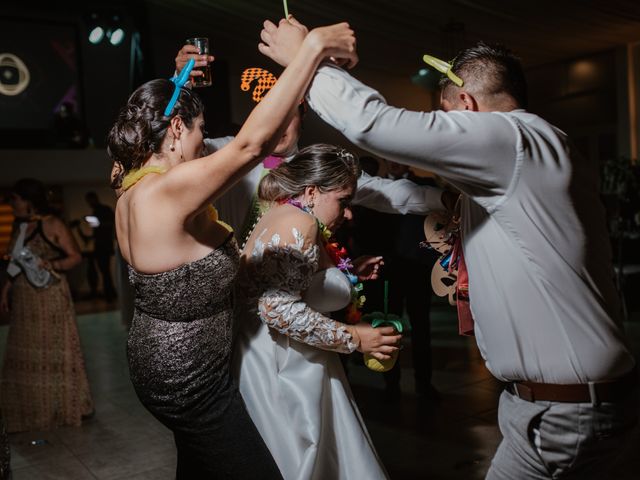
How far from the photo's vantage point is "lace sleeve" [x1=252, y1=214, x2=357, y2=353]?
163 cm

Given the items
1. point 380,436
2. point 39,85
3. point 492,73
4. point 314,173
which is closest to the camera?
point 492,73

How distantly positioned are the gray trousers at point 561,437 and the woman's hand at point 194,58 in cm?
127

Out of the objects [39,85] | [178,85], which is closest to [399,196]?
[178,85]

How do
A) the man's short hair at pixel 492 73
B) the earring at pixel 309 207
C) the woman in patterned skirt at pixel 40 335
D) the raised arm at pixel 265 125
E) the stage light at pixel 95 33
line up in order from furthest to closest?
1. the stage light at pixel 95 33
2. the woman in patterned skirt at pixel 40 335
3. the earring at pixel 309 207
4. the man's short hair at pixel 492 73
5. the raised arm at pixel 265 125

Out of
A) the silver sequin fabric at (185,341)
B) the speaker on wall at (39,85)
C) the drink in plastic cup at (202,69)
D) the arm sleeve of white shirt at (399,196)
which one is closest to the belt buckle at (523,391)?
the silver sequin fabric at (185,341)

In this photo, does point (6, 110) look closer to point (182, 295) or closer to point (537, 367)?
point (182, 295)

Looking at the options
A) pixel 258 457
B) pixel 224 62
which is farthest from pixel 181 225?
pixel 224 62

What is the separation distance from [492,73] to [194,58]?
2.97 ft

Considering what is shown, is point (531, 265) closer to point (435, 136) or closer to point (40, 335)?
point (435, 136)

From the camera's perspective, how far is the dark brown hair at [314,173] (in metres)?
1.84

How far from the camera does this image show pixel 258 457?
1.56m

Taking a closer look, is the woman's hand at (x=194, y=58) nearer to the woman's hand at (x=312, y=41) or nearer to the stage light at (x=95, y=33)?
the woman's hand at (x=312, y=41)

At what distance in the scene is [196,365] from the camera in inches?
60.2

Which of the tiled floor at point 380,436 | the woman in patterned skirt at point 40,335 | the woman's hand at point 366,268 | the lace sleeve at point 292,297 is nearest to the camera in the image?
the lace sleeve at point 292,297
